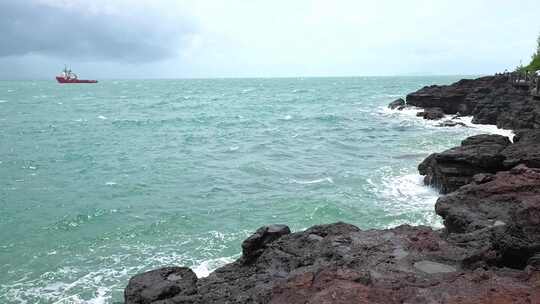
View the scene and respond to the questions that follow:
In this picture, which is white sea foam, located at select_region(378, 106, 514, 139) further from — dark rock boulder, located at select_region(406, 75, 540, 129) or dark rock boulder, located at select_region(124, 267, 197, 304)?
dark rock boulder, located at select_region(124, 267, 197, 304)

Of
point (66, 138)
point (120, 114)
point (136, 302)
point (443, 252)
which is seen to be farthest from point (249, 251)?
point (120, 114)

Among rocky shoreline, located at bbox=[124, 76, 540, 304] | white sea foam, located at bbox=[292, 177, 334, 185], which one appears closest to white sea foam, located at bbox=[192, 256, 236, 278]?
rocky shoreline, located at bbox=[124, 76, 540, 304]

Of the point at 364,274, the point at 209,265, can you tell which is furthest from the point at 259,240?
the point at 209,265

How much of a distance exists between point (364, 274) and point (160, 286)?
3730 mm

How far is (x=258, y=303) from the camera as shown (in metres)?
6.80

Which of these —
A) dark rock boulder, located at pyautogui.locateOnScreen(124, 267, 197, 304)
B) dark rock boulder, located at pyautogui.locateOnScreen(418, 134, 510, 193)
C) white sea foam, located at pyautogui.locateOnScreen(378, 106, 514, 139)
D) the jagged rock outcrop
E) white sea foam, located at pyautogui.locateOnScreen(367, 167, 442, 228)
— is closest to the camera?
dark rock boulder, located at pyautogui.locateOnScreen(124, 267, 197, 304)

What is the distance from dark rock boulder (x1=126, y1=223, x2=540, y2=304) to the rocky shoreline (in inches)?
0.6

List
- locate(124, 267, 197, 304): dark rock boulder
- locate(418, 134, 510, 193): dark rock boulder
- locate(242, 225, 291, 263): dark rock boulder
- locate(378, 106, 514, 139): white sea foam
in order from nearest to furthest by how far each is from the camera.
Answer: locate(124, 267, 197, 304): dark rock boulder, locate(242, 225, 291, 263): dark rock boulder, locate(418, 134, 510, 193): dark rock boulder, locate(378, 106, 514, 139): white sea foam

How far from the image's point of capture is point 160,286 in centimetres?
837

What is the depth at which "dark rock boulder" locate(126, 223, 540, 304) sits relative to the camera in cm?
606

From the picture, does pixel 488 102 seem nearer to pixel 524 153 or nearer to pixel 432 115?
pixel 432 115

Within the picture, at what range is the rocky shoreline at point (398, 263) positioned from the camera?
6203 millimetres

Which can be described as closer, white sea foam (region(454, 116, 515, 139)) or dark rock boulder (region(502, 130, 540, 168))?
dark rock boulder (region(502, 130, 540, 168))

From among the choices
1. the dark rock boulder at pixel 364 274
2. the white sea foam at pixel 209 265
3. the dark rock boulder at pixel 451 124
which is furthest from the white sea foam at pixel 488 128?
the dark rock boulder at pixel 364 274
